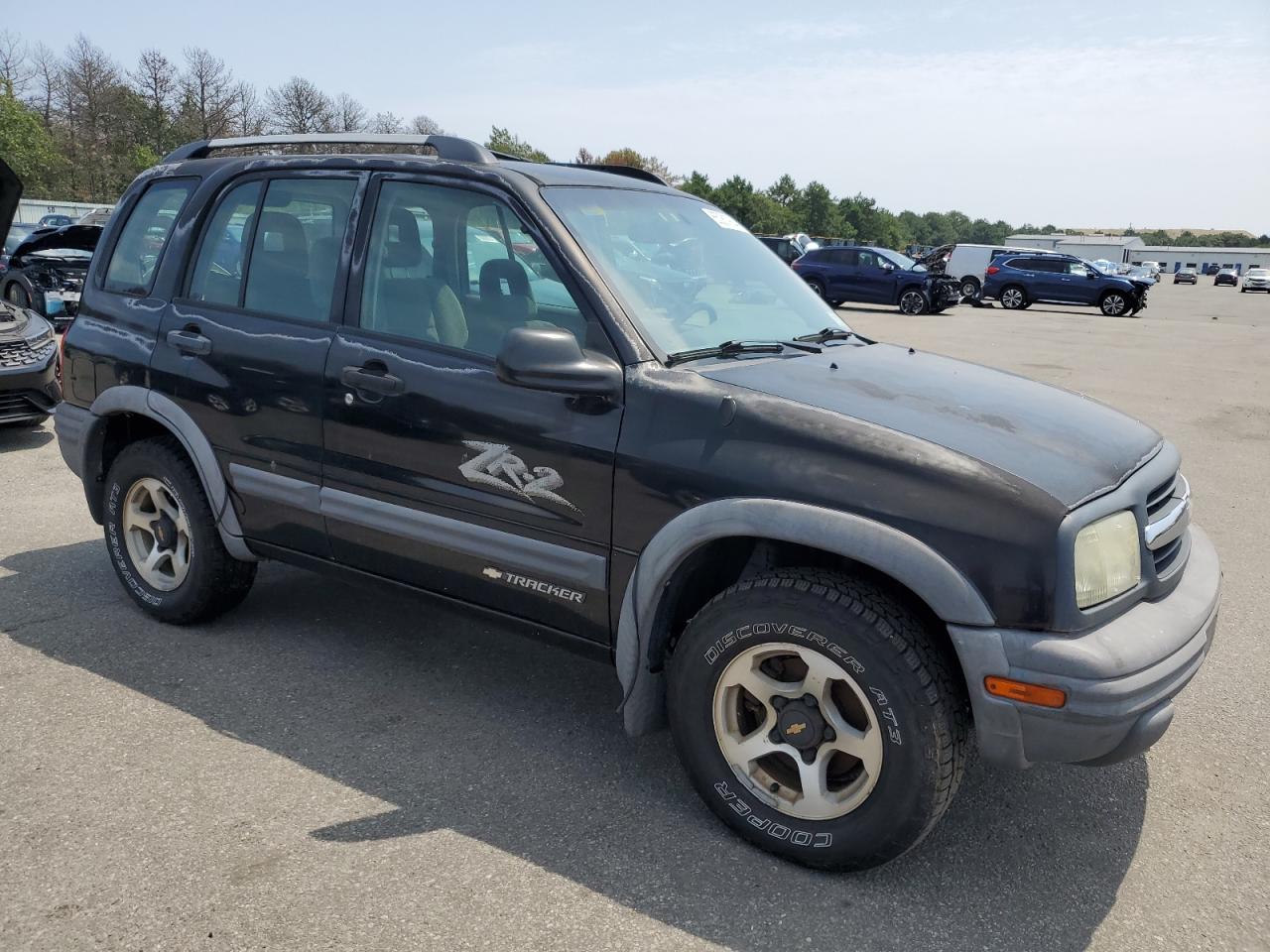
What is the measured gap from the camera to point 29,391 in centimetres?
749

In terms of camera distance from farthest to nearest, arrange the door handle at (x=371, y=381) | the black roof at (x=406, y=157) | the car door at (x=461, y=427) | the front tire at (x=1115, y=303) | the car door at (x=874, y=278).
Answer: the front tire at (x=1115, y=303) → the car door at (x=874, y=278) → the black roof at (x=406, y=157) → the door handle at (x=371, y=381) → the car door at (x=461, y=427)

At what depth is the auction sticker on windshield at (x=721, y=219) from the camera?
390cm

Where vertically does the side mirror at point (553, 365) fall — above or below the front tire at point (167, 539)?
above

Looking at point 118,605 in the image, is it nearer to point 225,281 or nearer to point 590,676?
point 225,281

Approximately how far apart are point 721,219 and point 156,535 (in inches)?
107

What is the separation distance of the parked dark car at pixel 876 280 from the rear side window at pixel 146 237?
853 inches

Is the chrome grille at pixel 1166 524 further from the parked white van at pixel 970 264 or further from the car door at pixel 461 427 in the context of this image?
the parked white van at pixel 970 264

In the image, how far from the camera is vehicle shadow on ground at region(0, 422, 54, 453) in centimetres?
762

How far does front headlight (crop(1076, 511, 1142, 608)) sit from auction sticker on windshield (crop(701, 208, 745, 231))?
1.99 metres

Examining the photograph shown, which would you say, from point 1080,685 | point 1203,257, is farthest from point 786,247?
point 1203,257

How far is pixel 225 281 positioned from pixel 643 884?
108 inches

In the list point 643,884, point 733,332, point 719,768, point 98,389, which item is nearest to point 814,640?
point 719,768

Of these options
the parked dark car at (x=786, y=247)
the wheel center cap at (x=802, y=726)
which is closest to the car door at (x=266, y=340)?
the wheel center cap at (x=802, y=726)

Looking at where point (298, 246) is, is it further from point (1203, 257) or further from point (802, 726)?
point (1203, 257)
